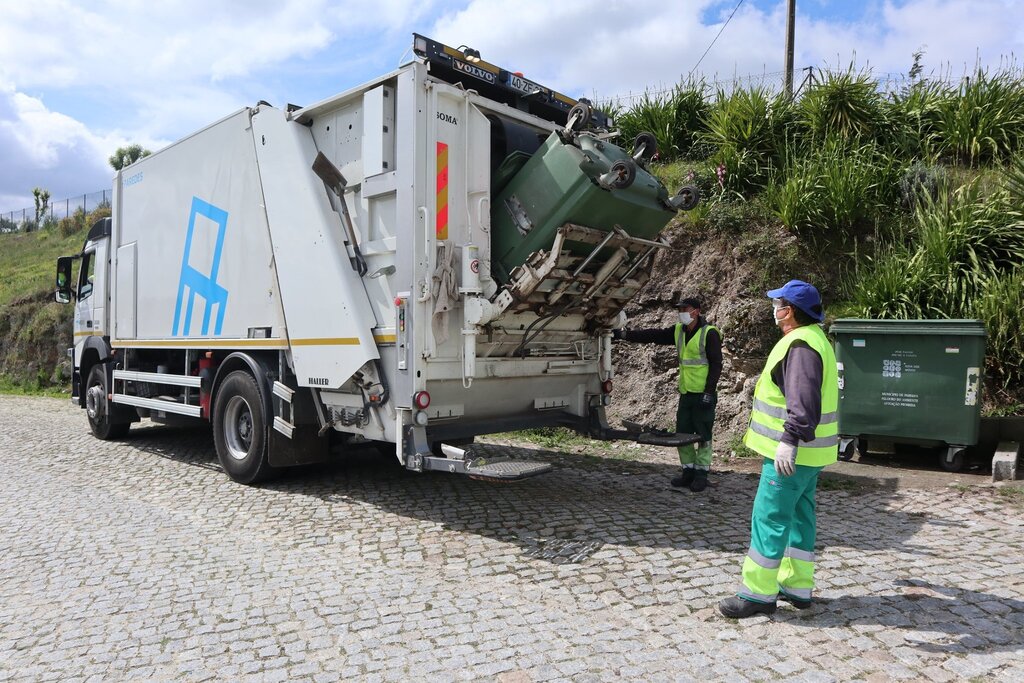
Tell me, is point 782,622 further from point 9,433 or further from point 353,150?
point 9,433

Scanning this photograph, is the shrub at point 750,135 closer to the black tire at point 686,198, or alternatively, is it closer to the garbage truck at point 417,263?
the garbage truck at point 417,263

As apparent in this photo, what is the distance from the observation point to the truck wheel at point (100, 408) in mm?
8844

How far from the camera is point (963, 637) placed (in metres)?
3.20

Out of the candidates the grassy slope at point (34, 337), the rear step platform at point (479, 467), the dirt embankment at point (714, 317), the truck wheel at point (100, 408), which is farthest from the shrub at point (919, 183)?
the grassy slope at point (34, 337)

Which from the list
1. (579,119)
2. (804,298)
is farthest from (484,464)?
(579,119)

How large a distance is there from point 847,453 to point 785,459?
4202 millimetres

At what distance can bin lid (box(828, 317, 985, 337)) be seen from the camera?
636cm

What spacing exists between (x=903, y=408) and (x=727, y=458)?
1716mm

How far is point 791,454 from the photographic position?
10.9ft

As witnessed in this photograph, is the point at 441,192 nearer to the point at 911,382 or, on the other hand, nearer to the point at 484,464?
the point at 484,464

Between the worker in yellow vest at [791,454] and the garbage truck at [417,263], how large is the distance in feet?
4.85

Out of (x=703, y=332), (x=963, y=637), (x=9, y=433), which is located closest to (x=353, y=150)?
(x=703, y=332)

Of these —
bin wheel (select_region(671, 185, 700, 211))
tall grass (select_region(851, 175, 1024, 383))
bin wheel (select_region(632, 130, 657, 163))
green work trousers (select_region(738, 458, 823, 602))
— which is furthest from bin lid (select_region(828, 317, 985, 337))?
green work trousers (select_region(738, 458, 823, 602))

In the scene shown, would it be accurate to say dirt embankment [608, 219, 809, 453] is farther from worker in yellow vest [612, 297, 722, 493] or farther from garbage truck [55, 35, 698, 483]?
garbage truck [55, 35, 698, 483]
